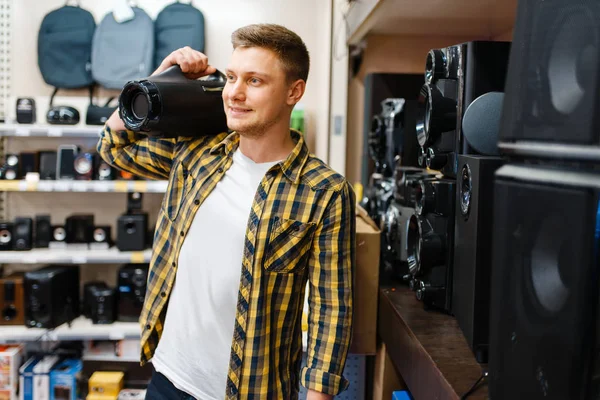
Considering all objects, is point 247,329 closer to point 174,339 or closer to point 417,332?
point 174,339

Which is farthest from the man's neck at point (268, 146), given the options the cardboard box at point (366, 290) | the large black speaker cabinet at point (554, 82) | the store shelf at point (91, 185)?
the store shelf at point (91, 185)

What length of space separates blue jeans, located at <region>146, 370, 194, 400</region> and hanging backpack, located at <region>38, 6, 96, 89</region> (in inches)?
92.8

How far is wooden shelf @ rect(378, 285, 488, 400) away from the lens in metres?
1.10

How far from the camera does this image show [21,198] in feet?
11.1

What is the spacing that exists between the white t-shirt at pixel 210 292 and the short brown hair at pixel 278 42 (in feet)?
0.78

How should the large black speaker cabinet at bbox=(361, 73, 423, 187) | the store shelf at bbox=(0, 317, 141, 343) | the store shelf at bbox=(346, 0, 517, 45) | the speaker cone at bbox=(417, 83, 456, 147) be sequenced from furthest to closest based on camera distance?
the store shelf at bbox=(0, 317, 141, 343) < the large black speaker cabinet at bbox=(361, 73, 423, 187) < the store shelf at bbox=(346, 0, 517, 45) < the speaker cone at bbox=(417, 83, 456, 147)

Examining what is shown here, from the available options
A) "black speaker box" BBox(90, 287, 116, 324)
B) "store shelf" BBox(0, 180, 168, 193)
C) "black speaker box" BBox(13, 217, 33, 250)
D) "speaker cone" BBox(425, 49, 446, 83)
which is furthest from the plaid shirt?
"black speaker box" BBox(13, 217, 33, 250)

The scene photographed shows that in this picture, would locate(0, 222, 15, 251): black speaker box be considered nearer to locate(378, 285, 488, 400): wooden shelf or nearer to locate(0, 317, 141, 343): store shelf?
locate(0, 317, 141, 343): store shelf

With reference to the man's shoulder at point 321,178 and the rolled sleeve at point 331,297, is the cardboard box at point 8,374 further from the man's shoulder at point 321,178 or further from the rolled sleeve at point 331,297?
the man's shoulder at point 321,178

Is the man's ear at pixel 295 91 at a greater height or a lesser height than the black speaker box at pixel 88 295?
greater

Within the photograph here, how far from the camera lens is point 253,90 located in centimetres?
130

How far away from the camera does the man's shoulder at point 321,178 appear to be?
132 cm

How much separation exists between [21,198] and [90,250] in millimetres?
689

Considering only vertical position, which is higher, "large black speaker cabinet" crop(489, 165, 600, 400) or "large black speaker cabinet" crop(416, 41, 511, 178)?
"large black speaker cabinet" crop(416, 41, 511, 178)
